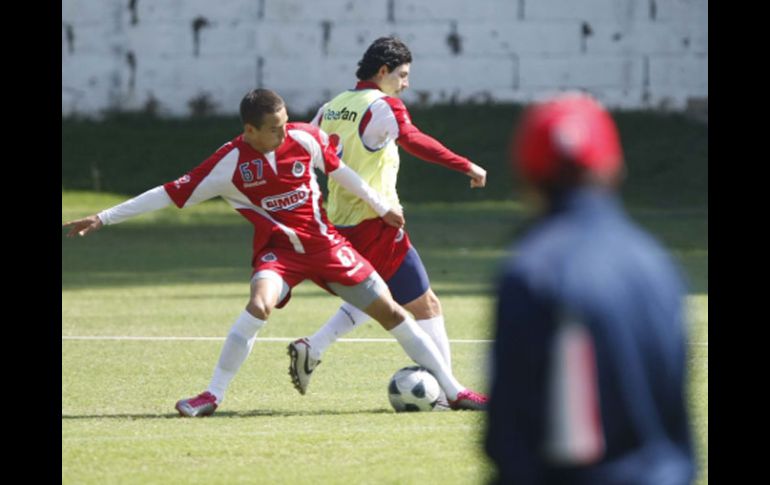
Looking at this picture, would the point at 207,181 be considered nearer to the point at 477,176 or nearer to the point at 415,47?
the point at 477,176

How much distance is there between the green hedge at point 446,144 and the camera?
23.8 metres

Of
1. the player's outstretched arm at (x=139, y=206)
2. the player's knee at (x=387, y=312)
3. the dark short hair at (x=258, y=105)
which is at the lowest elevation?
the player's knee at (x=387, y=312)

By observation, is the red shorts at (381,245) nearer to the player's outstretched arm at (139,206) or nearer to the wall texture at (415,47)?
the player's outstretched arm at (139,206)

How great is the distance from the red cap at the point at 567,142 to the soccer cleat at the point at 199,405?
16.4 feet

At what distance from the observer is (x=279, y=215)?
7.64 m

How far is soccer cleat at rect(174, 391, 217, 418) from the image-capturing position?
761 centimetres

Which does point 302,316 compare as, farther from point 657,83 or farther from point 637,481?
point 657,83

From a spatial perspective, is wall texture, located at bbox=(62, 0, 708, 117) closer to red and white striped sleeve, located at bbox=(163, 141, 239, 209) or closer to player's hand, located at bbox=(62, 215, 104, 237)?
red and white striped sleeve, located at bbox=(163, 141, 239, 209)

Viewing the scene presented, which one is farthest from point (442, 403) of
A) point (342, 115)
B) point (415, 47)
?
point (415, 47)

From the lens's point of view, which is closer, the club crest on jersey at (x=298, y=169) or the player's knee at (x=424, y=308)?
the club crest on jersey at (x=298, y=169)

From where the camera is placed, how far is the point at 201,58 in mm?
24781

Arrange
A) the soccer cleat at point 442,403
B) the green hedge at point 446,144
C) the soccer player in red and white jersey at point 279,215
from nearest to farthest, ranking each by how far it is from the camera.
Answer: the soccer player in red and white jersey at point 279,215 → the soccer cleat at point 442,403 → the green hedge at point 446,144

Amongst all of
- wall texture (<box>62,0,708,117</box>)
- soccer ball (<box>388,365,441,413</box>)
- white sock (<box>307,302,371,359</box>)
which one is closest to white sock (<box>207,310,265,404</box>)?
white sock (<box>307,302,371,359</box>)

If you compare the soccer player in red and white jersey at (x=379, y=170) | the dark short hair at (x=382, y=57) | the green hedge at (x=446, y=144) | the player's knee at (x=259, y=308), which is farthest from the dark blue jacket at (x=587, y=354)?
the green hedge at (x=446, y=144)
